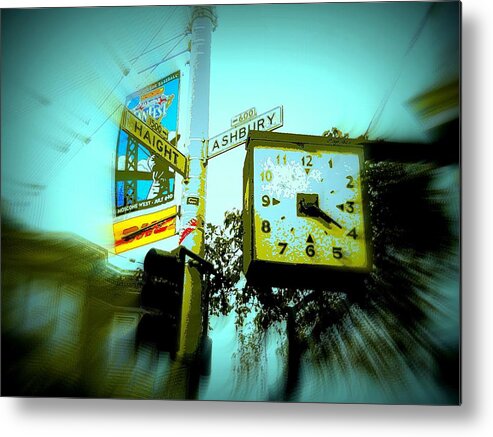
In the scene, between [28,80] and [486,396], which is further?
[28,80]

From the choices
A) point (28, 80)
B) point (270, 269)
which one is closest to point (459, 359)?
point (270, 269)

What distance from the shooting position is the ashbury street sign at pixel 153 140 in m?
2.37

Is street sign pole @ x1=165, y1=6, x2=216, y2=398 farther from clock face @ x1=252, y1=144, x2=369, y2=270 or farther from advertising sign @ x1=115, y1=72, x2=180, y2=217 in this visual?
clock face @ x1=252, y1=144, x2=369, y2=270

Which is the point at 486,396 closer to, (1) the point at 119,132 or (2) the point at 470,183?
(2) the point at 470,183

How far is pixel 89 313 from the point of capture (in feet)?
7.64

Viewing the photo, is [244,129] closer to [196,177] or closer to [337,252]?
[196,177]

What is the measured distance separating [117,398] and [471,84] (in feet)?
4.69

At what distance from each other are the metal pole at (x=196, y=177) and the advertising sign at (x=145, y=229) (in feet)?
0.15

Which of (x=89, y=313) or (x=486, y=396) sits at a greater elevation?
(x=89, y=313)

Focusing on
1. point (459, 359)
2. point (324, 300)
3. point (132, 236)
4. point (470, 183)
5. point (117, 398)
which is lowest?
point (117, 398)

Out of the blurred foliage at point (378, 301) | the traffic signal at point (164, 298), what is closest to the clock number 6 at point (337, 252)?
the blurred foliage at point (378, 301)

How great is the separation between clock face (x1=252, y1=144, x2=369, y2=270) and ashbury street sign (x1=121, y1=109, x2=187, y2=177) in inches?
9.6

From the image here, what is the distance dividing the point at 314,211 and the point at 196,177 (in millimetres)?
379

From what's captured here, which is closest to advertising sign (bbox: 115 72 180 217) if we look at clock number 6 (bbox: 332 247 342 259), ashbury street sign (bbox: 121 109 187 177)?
ashbury street sign (bbox: 121 109 187 177)
